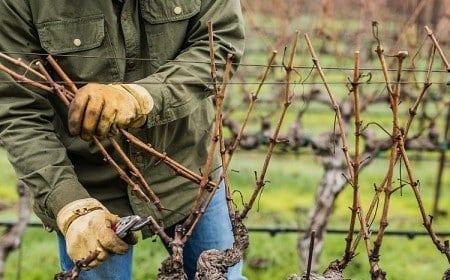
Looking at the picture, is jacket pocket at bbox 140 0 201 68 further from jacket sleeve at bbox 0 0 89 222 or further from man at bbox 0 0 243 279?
jacket sleeve at bbox 0 0 89 222

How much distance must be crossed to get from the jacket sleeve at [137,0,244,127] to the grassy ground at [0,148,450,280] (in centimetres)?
201

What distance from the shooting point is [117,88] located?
221 centimetres

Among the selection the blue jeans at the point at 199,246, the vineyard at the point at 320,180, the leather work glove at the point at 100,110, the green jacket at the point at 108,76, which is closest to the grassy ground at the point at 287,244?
the vineyard at the point at 320,180

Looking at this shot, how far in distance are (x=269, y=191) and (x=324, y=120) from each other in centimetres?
292

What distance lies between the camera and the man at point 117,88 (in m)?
2.35

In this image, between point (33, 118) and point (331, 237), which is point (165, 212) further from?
point (331, 237)

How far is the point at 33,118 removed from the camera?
242cm

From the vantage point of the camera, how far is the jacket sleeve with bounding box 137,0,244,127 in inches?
93.4

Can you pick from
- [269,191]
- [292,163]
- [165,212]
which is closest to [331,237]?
[269,191]

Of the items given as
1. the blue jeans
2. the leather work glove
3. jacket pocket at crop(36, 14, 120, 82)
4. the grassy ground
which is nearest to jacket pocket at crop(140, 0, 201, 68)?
jacket pocket at crop(36, 14, 120, 82)

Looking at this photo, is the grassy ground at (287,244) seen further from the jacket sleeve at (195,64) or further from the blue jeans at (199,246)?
the jacket sleeve at (195,64)

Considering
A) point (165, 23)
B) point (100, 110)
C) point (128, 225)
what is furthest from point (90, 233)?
point (165, 23)

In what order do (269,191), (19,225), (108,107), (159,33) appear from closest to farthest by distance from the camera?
1. (108,107)
2. (159,33)
3. (19,225)
4. (269,191)

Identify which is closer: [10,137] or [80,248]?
[80,248]
